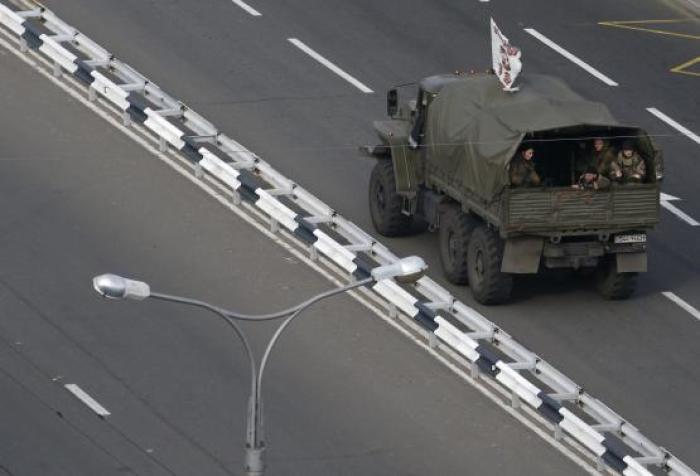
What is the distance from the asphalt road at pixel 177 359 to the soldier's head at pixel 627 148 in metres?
4.21

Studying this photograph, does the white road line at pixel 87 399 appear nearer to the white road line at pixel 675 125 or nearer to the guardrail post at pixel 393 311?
the guardrail post at pixel 393 311

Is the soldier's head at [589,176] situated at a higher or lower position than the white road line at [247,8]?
higher

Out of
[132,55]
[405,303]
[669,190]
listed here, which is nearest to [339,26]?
[132,55]

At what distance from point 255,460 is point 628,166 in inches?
392

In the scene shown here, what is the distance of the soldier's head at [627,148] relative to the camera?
35.9 meters

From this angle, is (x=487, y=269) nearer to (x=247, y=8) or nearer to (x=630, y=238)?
(x=630, y=238)

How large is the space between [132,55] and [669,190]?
10110 millimetres

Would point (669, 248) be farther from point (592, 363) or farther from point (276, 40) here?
point (276, 40)

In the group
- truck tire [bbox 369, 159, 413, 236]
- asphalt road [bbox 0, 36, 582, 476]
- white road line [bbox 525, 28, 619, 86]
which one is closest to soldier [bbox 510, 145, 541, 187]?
asphalt road [bbox 0, 36, 582, 476]

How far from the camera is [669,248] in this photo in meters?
39.4

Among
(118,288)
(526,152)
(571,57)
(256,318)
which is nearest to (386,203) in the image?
(526,152)

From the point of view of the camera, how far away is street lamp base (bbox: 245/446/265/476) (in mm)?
28250

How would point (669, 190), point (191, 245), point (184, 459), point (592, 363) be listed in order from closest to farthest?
point (184, 459), point (592, 363), point (191, 245), point (669, 190)

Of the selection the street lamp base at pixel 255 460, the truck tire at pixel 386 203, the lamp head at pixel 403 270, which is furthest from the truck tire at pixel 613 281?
the street lamp base at pixel 255 460
